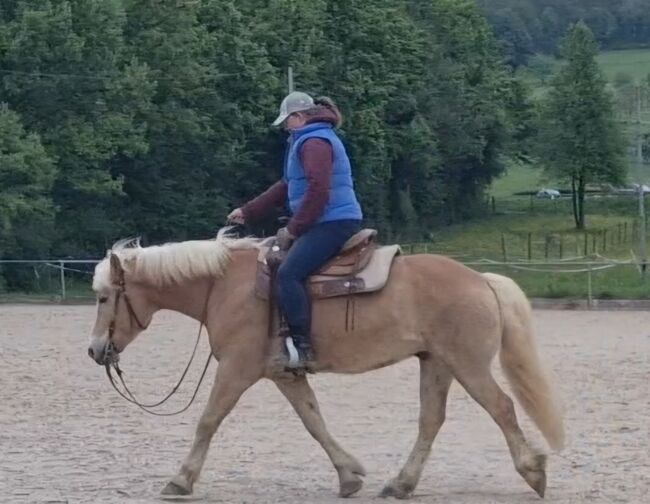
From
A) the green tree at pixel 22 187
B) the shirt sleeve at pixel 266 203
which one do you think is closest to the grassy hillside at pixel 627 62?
the green tree at pixel 22 187

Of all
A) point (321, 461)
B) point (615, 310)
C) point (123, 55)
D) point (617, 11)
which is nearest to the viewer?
point (321, 461)

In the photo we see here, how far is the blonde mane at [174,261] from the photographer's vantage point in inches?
300

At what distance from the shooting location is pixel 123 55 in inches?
1604

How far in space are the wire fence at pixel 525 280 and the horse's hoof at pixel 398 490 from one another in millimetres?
17665

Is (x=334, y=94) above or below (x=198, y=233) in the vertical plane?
above

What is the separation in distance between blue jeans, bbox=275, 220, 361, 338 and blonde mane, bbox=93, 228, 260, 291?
43 centimetres

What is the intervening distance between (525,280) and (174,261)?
22877 millimetres

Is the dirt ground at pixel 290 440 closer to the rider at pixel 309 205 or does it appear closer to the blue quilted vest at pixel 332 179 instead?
the rider at pixel 309 205

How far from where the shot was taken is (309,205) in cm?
737

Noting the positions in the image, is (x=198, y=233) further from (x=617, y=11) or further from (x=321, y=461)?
(x=617, y=11)

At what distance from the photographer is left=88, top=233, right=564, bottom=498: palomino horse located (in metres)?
7.36

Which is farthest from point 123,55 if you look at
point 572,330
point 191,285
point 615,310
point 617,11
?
point 617,11

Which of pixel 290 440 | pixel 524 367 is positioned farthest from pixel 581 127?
pixel 524 367

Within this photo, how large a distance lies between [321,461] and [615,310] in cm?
1797
